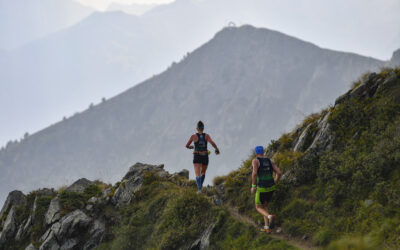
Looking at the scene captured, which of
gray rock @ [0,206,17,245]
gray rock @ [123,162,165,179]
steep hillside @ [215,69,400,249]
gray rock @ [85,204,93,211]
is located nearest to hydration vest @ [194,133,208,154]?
steep hillside @ [215,69,400,249]

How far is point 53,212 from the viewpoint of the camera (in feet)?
45.3

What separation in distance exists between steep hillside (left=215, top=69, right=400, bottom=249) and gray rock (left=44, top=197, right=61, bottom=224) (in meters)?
6.60

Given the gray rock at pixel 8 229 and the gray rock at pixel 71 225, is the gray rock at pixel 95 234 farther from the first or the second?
the gray rock at pixel 8 229

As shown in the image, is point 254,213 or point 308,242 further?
point 254,213

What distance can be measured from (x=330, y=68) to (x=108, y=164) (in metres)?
126

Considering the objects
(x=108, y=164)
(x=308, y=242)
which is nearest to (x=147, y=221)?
(x=308, y=242)

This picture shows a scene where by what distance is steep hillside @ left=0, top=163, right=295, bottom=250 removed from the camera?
10.1m

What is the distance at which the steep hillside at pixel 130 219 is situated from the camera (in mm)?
10068

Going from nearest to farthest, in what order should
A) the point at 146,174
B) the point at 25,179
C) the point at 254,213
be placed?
the point at 254,213
the point at 146,174
the point at 25,179

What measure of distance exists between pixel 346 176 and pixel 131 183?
28.5 feet

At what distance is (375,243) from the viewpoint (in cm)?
677

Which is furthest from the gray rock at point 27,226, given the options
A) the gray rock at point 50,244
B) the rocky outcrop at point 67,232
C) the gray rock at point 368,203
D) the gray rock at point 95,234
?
the gray rock at point 368,203

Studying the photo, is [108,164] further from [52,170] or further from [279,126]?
[279,126]

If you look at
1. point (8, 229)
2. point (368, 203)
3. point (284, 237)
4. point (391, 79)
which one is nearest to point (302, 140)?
point (391, 79)
